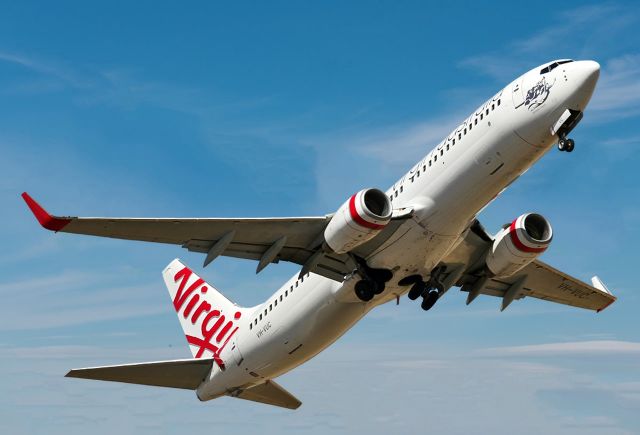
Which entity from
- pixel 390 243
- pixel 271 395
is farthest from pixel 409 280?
pixel 271 395

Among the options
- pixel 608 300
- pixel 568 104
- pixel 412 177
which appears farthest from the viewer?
pixel 608 300

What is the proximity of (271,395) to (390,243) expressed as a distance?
1201cm

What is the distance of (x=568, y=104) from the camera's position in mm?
24844

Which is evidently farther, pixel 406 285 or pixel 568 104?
pixel 406 285

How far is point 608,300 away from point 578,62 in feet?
48.4

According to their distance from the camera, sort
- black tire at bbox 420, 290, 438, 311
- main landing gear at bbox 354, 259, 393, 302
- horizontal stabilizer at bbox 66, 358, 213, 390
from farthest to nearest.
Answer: horizontal stabilizer at bbox 66, 358, 213, 390 → black tire at bbox 420, 290, 438, 311 → main landing gear at bbox 354, 259, 393, 302

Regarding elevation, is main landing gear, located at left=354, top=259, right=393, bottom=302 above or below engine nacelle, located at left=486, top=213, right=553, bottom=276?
below

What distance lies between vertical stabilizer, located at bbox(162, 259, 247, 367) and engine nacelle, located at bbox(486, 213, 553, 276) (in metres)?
10.6

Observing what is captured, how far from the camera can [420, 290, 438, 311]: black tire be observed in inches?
1217

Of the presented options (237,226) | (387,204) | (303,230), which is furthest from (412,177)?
(237,226)

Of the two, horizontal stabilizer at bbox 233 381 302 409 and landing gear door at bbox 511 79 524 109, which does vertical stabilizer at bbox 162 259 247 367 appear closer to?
horizontal stabilizer at bbox 233 381 302 409

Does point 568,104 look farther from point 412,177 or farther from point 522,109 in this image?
point 412,177

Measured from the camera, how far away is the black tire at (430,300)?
30.9 metres

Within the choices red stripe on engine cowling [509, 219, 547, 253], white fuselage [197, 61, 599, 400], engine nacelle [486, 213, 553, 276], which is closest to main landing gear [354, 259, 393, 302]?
white fuselage [197, 61, 599, 400]
